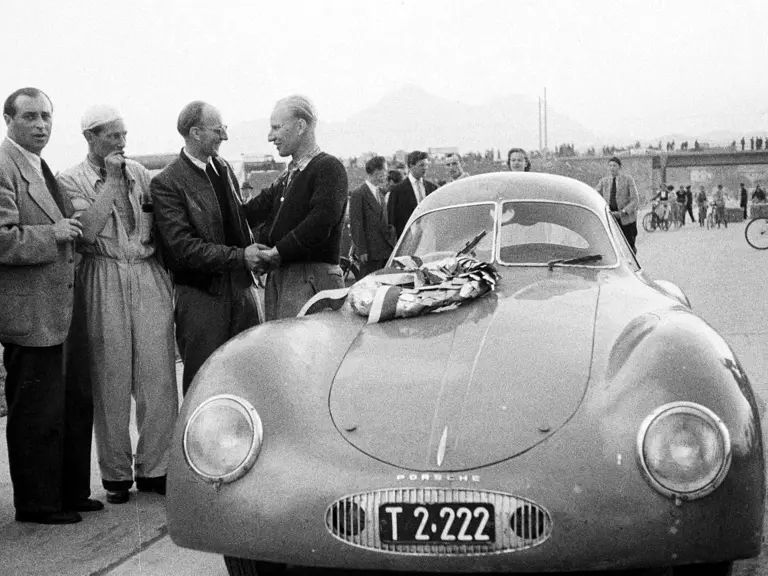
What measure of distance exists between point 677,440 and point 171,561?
222 cm

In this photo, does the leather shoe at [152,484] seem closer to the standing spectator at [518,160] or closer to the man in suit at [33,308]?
the man in suit at [33,308]

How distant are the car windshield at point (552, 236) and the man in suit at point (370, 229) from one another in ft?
22.2

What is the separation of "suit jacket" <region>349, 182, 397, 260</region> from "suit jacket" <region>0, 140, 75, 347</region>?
23.4 ft

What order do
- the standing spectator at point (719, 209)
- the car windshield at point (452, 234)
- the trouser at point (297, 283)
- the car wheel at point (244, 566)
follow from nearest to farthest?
the car wheel at point (244, 566) < the car windshield at point (452, 234) < the trouser at point (297, 283) < the standing spectator at point (719, 209)

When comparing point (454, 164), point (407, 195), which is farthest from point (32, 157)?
point (454, 164)

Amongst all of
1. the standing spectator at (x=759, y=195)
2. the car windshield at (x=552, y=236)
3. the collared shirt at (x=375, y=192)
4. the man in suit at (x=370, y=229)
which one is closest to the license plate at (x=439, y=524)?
the car windshield at (x=552, y=236)

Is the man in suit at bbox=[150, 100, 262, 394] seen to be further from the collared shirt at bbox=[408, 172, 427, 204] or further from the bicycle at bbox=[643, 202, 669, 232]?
the bicycle at bbox=[643, 202, 669, 232]

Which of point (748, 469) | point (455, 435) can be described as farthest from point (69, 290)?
point (748, 469)

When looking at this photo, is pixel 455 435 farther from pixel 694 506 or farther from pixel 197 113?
pixel 197 113

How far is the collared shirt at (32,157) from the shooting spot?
5285 millimetres

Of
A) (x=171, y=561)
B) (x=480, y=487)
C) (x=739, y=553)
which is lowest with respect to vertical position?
(x=171, y=561)

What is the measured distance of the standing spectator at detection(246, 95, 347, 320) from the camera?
19.4ft

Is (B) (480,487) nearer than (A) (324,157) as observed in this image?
Yes

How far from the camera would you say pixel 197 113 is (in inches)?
232
